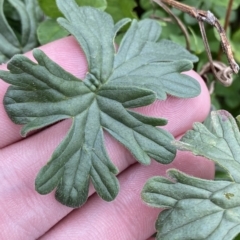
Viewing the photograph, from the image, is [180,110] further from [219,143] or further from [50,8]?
[50,8]

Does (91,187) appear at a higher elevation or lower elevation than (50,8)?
lower

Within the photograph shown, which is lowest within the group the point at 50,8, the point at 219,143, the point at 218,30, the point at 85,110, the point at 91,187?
the point at 91,187

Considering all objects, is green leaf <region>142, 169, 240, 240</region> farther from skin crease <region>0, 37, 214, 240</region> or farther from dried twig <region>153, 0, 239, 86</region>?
dried twig <region>153, 0, 239, 86</region>

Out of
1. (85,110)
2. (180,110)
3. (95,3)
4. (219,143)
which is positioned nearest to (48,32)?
(95,3)

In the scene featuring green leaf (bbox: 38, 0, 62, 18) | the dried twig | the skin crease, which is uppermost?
green leaf (bbox: 38, 0, 62, 18)

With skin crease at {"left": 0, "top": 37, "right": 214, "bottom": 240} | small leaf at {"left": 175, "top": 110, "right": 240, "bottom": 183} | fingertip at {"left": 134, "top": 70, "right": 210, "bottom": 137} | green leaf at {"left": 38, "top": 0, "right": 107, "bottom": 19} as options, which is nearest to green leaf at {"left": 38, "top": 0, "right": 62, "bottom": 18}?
green leaf at {"left": 38, "top": 0, "right": 107, "bottom": 19}

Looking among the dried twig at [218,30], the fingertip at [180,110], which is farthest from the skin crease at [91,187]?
the dried twig at [218,30]
